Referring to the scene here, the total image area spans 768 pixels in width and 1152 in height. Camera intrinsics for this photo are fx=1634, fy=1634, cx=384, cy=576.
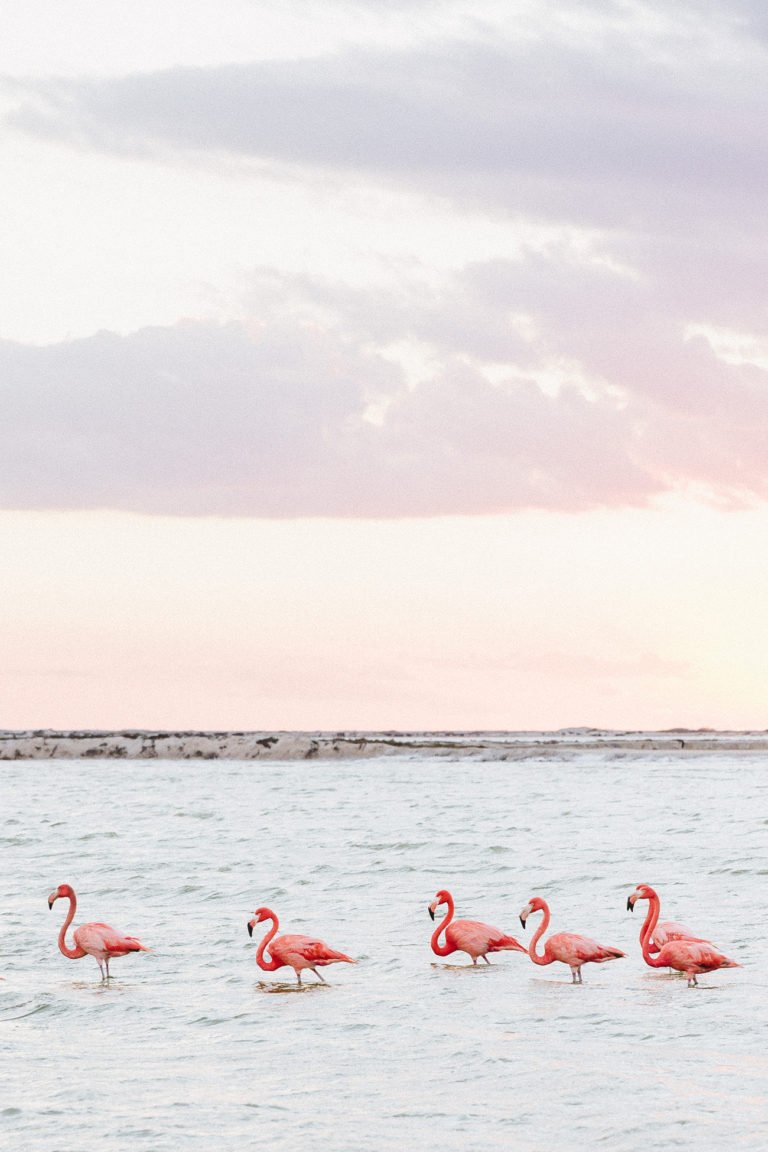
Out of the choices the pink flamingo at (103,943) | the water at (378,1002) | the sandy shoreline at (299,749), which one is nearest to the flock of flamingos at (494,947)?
the pink flamingo at (103,943)

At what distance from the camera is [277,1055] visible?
45.5ft

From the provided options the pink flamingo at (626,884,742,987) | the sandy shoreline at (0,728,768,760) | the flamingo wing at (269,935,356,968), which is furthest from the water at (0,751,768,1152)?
the sandy shoreline at (0,728,768,760)

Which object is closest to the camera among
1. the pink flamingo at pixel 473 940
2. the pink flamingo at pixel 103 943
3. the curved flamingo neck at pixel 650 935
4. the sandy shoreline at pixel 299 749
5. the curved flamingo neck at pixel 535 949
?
the curved flamingo neck at pixel 650 935

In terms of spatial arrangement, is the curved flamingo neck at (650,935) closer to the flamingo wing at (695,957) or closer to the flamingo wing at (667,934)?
the flamingo wing at (667,934)

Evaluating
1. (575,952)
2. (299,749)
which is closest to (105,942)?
(575,952)

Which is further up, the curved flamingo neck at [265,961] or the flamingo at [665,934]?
the flamingo at [665,934]

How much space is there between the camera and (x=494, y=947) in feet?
60.2

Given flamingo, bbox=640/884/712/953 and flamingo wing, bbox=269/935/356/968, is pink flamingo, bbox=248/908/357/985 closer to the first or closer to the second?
flamingo wing, bbox=269/935/356/968

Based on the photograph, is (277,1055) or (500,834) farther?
(500,834)

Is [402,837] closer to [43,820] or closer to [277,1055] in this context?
[43,820]

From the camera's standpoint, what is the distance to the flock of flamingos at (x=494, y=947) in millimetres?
16438

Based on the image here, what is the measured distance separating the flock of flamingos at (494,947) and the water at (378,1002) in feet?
Result: 0.89

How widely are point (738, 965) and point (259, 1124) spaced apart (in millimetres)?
6412

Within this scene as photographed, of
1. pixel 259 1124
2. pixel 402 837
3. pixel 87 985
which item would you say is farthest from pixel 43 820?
pixel 259 1124
